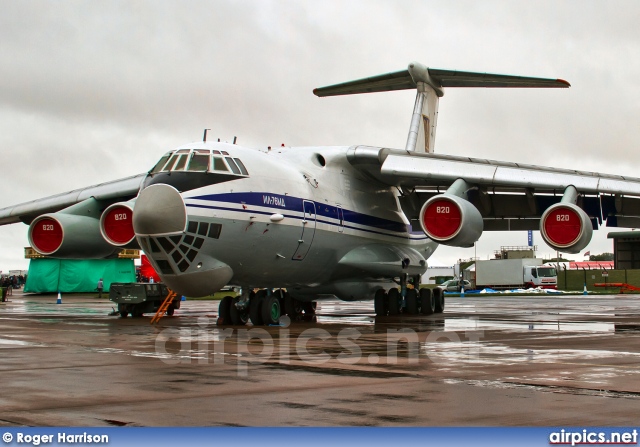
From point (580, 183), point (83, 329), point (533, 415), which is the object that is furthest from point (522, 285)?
point (533, 415)

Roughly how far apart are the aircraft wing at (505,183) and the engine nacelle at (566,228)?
1.18 m

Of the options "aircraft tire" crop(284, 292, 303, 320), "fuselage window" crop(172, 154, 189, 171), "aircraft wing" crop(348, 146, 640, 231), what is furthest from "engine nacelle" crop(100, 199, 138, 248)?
"aircraft wing" crop(348, 146, 640, 231)

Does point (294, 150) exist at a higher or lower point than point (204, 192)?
higher

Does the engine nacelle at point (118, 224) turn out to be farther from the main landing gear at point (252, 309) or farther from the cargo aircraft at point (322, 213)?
the main landing gear at point (252, 309)

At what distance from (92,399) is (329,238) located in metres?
10.5

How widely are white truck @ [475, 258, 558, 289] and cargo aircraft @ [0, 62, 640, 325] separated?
35652 millimetres

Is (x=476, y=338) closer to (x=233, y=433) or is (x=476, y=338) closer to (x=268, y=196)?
(x=268, y=196)

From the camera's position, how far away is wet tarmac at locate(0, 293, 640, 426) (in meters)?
5.10

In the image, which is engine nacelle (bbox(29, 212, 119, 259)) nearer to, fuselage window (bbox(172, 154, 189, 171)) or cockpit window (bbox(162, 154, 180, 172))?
cockpit window (bbox(162, 154, 180, 172))

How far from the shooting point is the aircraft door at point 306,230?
15023 millimetres

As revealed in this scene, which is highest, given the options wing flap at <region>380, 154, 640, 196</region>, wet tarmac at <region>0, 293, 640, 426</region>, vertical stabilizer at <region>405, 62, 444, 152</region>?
vertical stabilizer at <region>405, 62, 444, 152</region>

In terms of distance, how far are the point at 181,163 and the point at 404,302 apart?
7.89 meters

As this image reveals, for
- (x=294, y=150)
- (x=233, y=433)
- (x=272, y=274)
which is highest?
(x=294, y=150)

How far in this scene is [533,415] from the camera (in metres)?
5.07
